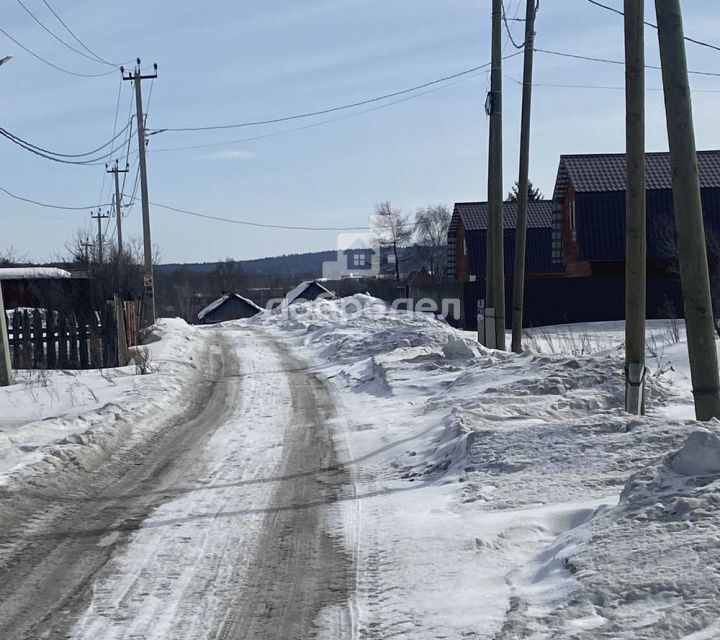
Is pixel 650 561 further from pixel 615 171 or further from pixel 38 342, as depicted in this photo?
pixel 615 171

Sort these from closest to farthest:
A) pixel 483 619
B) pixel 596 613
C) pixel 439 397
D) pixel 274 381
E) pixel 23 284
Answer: pixel 596 613 → pixel 483 619 → pixel 439 397 → pixel 274 381 → pixel 23 284

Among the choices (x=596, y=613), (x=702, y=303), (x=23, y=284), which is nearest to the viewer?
(x=596, y=613)

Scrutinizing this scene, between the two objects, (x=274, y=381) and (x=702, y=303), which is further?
(x=274, y=381)

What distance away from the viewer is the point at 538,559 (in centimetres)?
575

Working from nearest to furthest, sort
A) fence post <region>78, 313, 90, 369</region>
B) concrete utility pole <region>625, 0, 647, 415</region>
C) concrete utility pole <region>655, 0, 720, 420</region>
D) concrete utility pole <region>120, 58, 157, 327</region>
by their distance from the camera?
concrete utility pole <region>655, 0, 720, 420</region>
concrete utility pole <region>625, 0, 647, 415</region>
fence post <region>78, 313, 90, 369</region>
concrete utility pole <region>120, 58, 157, 327</region>

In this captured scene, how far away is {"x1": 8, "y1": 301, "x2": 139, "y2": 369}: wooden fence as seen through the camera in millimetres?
20469

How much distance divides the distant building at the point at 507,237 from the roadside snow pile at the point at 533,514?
118ft

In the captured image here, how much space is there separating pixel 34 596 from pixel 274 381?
41.1ft

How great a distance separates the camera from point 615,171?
3947cm

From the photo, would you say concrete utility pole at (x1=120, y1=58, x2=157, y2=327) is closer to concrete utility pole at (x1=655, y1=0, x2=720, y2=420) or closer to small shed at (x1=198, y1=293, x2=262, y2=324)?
concrete utility pole at (x1=655, y1=0, x2=720, y2=420)

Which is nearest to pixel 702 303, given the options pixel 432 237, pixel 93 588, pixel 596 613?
pixel 596 613

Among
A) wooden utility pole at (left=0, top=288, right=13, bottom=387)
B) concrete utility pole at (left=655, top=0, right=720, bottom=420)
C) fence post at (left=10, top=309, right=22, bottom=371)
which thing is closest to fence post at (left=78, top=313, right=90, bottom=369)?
fence post at (left=10, top=309, right=22, bottom=371)

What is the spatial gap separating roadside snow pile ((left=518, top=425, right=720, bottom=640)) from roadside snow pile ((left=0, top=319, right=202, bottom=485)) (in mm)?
5334

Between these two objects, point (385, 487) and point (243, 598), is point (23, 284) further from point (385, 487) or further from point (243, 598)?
point (243, 598)
